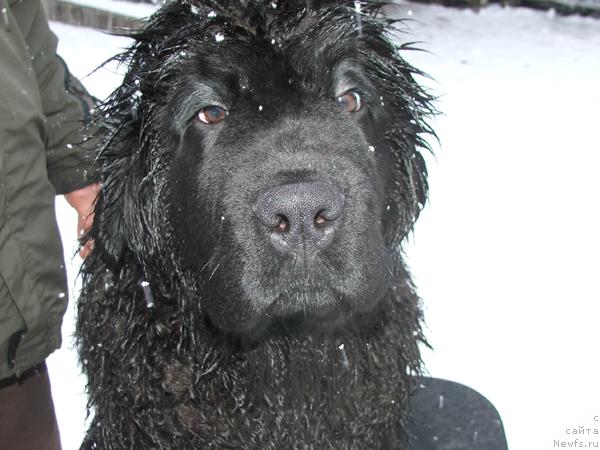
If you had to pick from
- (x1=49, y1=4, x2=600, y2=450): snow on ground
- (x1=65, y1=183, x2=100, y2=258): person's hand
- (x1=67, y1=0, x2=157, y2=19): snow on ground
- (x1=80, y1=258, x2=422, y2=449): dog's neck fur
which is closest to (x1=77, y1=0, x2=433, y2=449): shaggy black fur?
(x1=80, y1=258, x2=422, y2=449): dog's neck fur

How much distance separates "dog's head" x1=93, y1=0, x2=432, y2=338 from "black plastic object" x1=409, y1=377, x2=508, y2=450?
3.25ft

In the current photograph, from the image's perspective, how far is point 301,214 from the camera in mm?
2318

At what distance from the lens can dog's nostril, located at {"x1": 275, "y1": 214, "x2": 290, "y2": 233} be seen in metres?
2.37

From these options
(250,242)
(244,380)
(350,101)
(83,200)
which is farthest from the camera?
(83,200)

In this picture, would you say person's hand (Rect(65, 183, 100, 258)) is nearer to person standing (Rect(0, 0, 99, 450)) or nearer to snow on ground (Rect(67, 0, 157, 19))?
person standing (Rect(0, 0, 99, 450))

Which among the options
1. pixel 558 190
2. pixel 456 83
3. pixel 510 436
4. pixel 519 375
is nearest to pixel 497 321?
pixel 519 375

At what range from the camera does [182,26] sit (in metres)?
2.78

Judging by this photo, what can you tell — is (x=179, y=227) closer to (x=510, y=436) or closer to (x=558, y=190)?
(x=510, y=436)

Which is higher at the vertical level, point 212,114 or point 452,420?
point 212,114

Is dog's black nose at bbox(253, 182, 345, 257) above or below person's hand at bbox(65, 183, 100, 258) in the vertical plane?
above

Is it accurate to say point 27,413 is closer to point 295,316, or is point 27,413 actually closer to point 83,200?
point 83,200

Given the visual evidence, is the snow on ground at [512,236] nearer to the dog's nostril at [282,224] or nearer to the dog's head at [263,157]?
the dog's head at [263,157]

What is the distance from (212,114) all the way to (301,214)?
69 centimetres

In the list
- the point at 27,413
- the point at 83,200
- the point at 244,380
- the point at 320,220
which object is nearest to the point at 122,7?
the point at 83,200
